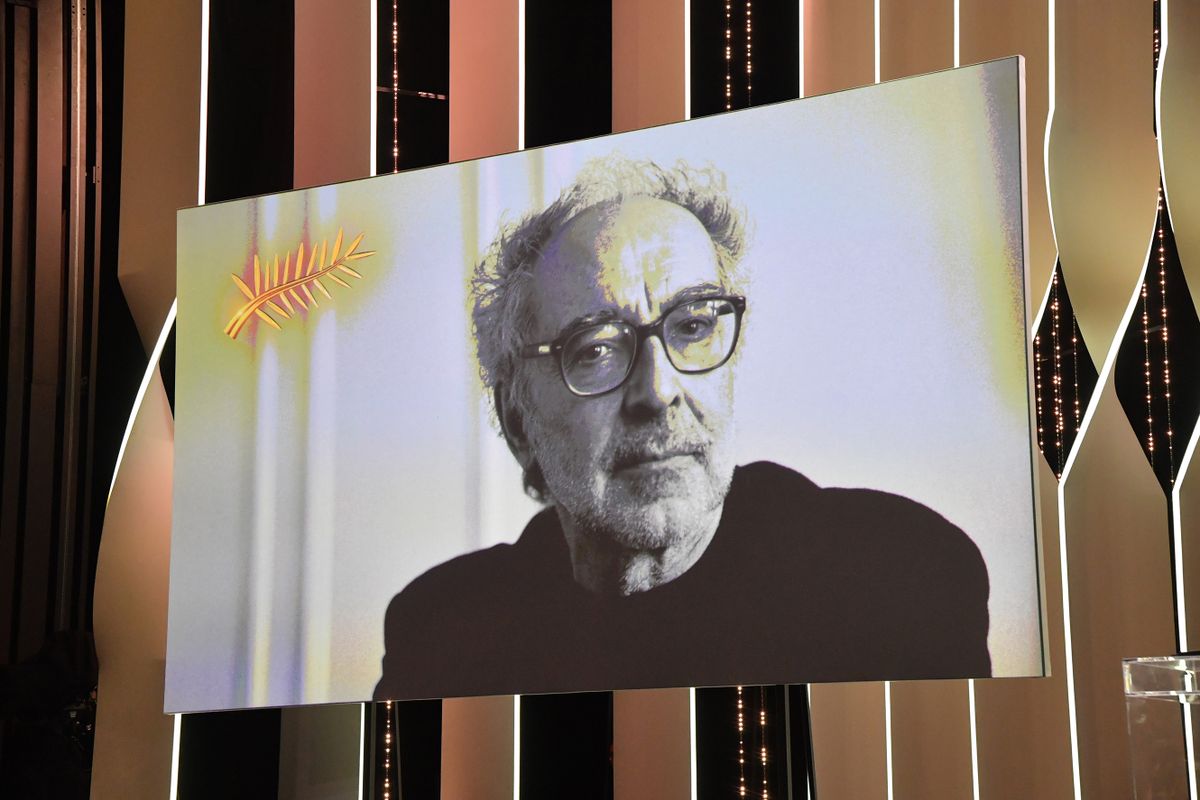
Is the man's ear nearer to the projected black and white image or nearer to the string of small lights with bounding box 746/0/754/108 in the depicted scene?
the projected black and white image

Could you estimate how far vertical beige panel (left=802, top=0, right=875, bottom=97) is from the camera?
7.88 feet

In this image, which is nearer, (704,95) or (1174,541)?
(1174,541)

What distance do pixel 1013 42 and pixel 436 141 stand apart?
1231 mm

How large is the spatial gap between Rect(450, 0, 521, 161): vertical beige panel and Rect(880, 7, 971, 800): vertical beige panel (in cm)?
85

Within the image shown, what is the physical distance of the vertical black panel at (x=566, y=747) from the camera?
96.9 inches

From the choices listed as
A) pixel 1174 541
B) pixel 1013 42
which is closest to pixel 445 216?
pixel 1013 42

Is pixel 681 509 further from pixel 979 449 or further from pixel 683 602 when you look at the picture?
pixel 979 449

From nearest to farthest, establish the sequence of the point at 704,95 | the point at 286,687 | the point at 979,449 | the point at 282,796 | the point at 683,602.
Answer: the point at 979,449 → the point at 683,602 → the point at 286,687 → the point at 282,796 → the point at 704,95

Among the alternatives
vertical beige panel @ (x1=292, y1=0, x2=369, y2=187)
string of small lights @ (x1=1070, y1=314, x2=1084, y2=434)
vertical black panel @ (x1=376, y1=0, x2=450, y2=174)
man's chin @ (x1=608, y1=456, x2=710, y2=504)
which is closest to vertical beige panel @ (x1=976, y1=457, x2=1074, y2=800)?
string of small lights @ (x1=1070, y1=314, x2=1084, y2=434)

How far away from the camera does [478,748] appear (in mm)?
2477

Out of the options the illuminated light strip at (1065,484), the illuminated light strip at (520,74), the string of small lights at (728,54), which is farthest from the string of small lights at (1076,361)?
the illuminated light strip at (520,74)

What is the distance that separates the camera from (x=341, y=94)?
260cm

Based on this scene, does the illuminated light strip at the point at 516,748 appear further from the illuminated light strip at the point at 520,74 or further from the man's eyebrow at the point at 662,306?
the illuminated light strip at the point at 520,74

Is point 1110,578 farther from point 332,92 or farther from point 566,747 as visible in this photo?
point 332,92
